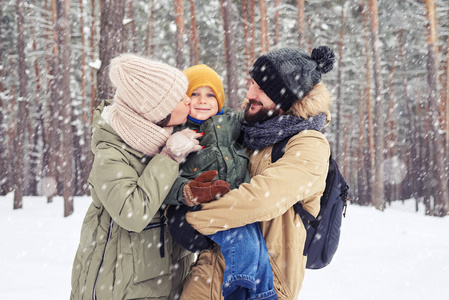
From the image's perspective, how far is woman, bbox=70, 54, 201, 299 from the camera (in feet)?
7.44

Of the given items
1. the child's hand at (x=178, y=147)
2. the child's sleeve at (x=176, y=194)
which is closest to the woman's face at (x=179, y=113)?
the child's hand at (x=178, y=147)

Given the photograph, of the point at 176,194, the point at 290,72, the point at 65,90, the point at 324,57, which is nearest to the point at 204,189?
the point at 176,194

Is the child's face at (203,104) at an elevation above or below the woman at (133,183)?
above

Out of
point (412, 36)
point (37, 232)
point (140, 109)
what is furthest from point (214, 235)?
point (412, 36)

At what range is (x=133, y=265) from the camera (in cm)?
Result: 238

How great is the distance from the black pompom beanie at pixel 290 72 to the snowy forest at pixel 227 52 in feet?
32.3

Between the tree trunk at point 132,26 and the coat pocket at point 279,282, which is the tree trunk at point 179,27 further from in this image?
the coat pocket at point 279,282

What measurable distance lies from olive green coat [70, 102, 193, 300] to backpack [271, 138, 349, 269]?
82 cm

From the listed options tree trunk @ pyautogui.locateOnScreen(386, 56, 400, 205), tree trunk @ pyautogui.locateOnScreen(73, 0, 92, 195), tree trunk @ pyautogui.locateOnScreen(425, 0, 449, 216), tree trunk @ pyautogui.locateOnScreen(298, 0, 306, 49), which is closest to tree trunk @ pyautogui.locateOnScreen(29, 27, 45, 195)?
tree trunk @ pyautogui.locateOnScreen(73, 0, 92, 195)

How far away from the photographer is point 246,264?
2.13m

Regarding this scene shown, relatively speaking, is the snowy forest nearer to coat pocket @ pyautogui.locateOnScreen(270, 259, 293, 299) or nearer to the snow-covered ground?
the snow-covered ground

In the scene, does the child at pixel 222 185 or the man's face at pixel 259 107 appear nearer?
the child at pixel 222 185

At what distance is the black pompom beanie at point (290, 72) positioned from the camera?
2613mm

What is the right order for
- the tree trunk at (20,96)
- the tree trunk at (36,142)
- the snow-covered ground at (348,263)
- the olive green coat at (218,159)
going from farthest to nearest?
the tree trunk at (36,142) → the tree trunk at (20,96) → the snow-covered ground at (348,263) → the olive green coat at (218,159)
